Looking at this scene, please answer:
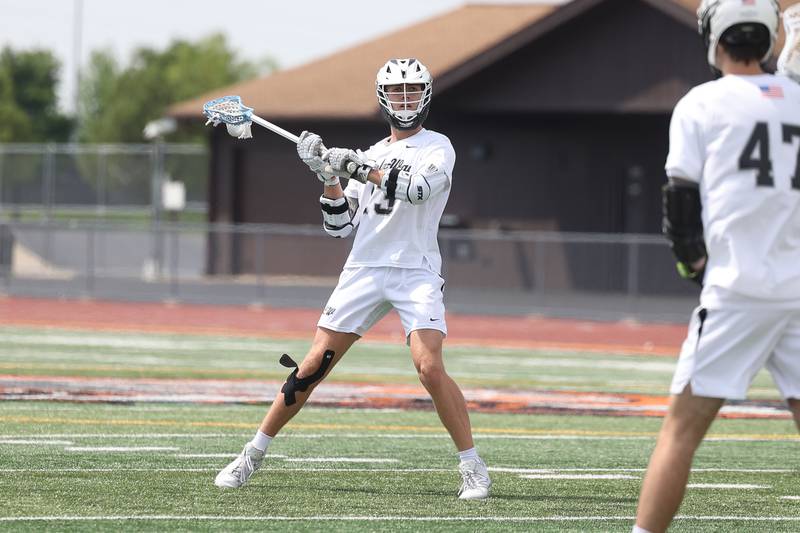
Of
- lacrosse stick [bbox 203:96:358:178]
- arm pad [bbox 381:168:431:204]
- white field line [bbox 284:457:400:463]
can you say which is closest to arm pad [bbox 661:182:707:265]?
arm pad [bbox 381:168:431:204]

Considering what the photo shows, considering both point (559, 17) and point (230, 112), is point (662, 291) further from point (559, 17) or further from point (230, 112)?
point (230, 112)

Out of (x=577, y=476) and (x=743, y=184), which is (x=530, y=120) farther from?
(x=743, y=184)

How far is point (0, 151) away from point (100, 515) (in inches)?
1286

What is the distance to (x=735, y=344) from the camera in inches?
230

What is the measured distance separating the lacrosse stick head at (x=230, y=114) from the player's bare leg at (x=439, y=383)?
1.58m

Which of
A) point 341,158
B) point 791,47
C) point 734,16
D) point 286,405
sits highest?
point 734,16

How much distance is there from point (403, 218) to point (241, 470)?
1469mm

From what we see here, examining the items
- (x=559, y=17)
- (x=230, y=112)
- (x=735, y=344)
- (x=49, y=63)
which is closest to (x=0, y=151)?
(x=559, y=17)

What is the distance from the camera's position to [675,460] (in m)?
5.88

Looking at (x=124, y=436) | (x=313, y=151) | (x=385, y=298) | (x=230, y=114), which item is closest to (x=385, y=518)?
(x=385, y=298)

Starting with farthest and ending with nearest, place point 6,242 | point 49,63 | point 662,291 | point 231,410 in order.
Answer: point 49,63
point 6,242
point 662,291
point 231,410

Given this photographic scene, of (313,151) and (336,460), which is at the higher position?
(313,151)

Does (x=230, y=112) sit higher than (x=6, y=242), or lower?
higher

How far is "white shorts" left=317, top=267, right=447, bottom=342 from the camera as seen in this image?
828 centimetres
